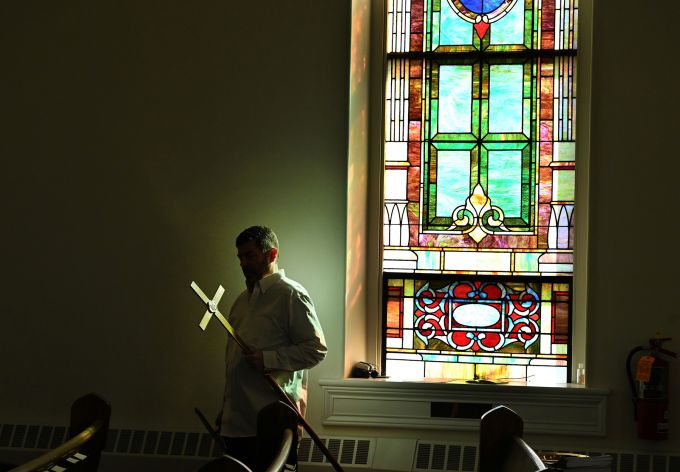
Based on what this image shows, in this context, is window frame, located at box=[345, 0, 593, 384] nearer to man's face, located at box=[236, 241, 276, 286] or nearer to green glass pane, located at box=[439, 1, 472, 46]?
green glass pane, located at box=[439, 1, 472, 46]

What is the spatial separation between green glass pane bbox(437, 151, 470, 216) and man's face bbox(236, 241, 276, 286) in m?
1.38

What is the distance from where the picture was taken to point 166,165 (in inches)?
205

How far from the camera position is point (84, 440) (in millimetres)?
3092

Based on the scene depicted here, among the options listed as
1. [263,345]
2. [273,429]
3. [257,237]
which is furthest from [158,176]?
[273,429]

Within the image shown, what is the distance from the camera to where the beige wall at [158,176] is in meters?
5.08

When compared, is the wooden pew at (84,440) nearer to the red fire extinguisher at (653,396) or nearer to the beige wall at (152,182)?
the beige wall at (152,182)

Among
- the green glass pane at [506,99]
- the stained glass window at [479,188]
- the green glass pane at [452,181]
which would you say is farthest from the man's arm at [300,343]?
the green glass pane at [506,99]

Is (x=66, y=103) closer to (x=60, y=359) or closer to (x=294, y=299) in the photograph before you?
(x=60, y=359)

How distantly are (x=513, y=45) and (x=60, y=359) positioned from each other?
10.3 feet

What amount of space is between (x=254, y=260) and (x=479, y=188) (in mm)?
1597

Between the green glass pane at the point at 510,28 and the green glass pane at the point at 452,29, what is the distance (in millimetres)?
166

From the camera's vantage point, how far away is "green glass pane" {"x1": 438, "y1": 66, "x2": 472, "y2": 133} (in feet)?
17.6

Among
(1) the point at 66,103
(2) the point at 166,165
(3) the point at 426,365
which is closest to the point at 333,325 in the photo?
(3) the point at 426,365

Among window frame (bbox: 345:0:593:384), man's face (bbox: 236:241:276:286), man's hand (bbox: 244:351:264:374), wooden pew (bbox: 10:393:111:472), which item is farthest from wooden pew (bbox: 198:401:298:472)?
window frame (bbox: 345:0:593:384)
